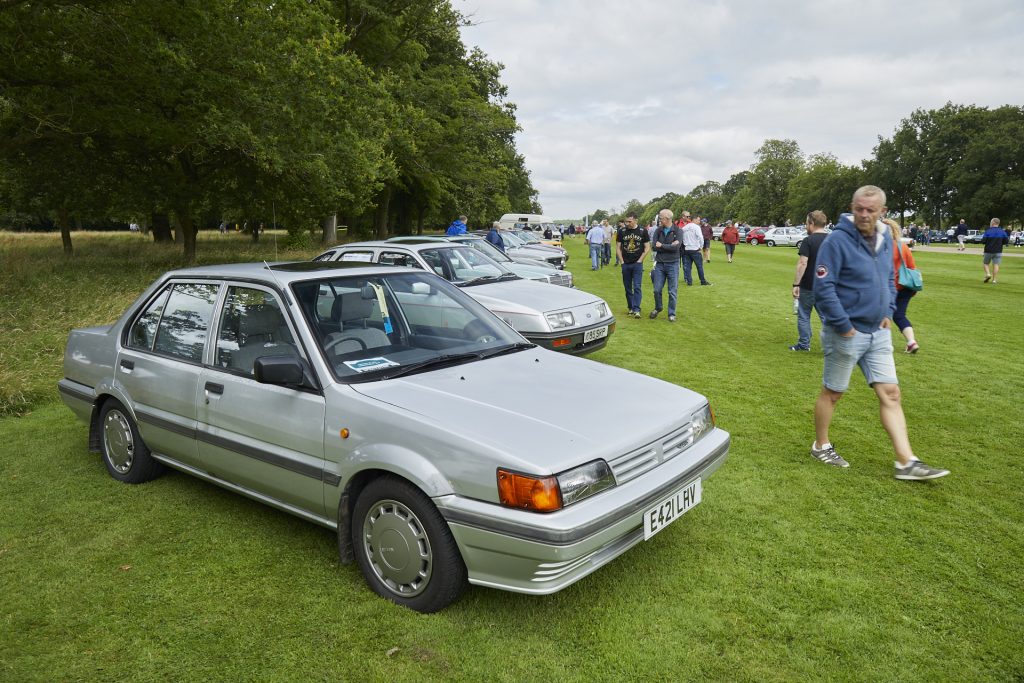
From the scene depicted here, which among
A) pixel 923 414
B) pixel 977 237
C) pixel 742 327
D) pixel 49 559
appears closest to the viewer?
pixel 49 559

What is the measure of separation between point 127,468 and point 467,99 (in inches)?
1294

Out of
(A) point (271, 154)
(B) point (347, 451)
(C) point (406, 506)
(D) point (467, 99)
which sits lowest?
(C) point (406, 506)

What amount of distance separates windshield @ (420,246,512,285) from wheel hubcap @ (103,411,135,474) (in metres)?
4.72

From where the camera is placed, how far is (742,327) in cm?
1172

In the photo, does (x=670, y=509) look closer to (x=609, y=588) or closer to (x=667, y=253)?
(x=609, y=588)

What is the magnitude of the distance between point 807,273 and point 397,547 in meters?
7.21

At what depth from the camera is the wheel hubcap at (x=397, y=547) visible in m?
3.12

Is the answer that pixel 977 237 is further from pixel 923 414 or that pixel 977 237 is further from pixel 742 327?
pixel 923 414

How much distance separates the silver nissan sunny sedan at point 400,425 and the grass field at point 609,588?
0.93 ft

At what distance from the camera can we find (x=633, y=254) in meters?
12.3

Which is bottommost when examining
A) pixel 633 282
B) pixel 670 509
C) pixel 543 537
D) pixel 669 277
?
pixel 670 509

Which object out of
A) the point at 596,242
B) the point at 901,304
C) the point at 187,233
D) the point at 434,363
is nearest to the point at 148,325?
the point at 434,363

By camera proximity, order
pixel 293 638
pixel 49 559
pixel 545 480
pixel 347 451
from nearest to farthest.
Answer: pixel 545 480
pixel 293 638
pixel 347 451
pixel 49 559

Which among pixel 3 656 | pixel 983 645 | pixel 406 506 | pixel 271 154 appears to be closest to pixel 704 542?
pixel 983 645
